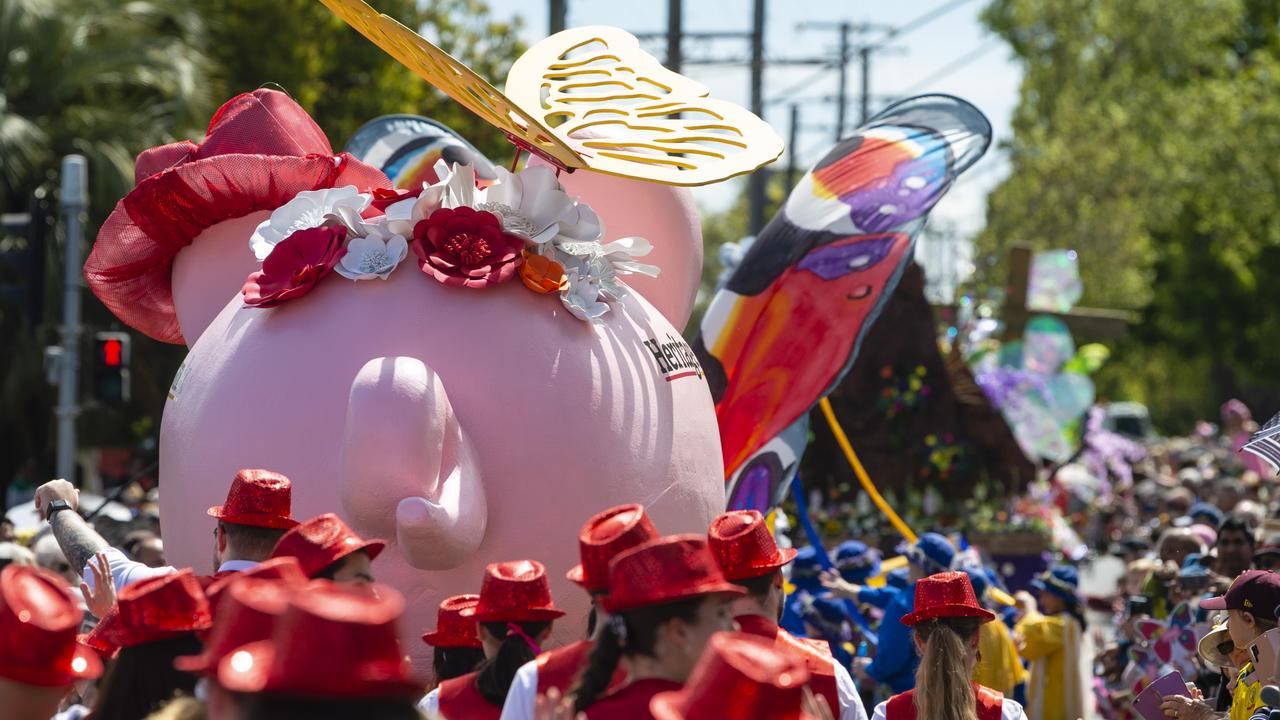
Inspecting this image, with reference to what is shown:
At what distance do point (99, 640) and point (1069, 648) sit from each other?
528 centimetres

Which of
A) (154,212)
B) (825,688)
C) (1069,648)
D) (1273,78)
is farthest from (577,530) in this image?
(1273,78)

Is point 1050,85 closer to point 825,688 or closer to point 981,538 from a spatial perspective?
point 981,538

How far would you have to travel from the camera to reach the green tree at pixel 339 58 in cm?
1970

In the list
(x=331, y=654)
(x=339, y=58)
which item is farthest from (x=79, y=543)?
(x=339, y=58)

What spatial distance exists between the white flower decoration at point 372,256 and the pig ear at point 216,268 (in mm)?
664

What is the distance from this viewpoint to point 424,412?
16.1 feet

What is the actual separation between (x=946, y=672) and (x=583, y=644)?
134 cm

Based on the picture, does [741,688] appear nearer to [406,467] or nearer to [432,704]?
[432,704]

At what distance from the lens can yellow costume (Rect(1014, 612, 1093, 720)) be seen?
804cm

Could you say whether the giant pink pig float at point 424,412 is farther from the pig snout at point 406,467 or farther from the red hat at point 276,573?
the red hat at point 276,573

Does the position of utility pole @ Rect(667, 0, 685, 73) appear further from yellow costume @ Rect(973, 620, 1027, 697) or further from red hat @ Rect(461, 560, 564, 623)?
red hat @ Rect(461, 560, 564, 623)

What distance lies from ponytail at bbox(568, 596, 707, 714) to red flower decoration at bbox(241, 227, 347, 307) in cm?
237

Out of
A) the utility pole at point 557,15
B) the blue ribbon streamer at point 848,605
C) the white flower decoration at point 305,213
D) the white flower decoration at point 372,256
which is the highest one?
the utility pole at point 557,15

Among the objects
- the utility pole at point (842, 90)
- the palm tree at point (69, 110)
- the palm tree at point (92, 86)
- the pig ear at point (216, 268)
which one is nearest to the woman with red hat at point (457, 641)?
the pig ear at point (216, 268)
